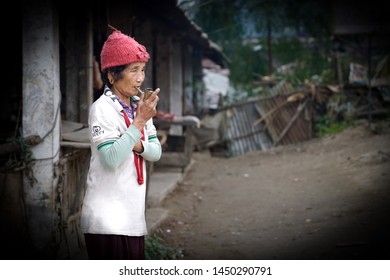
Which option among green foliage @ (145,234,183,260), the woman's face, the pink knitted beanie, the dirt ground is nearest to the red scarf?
the woman's face

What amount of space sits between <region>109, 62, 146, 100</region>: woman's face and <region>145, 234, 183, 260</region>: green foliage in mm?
2888

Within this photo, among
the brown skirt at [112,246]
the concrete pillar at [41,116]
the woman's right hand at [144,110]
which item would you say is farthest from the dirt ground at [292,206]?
the woman's right hand at [144,110]

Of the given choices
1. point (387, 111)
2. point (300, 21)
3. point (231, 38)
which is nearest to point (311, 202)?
point (387, 111)

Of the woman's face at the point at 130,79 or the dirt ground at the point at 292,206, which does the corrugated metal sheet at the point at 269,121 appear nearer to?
the dirt ground at the point at 292,206

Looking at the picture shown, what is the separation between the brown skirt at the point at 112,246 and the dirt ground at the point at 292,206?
9.20ft

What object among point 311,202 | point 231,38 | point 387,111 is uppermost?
point 231,38

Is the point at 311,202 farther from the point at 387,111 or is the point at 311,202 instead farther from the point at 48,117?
the point at 387,111

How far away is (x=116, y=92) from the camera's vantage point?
2.53 metres

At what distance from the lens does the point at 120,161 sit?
232 centimetres

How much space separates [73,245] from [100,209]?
2.67 m

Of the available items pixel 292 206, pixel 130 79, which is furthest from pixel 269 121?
pixel 130 79

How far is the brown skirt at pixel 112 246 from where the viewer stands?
245 centimetres

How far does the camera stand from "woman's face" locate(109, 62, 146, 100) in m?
2.48

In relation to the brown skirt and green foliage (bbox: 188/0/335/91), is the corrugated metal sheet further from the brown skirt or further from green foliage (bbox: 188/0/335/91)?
the brown skirt
